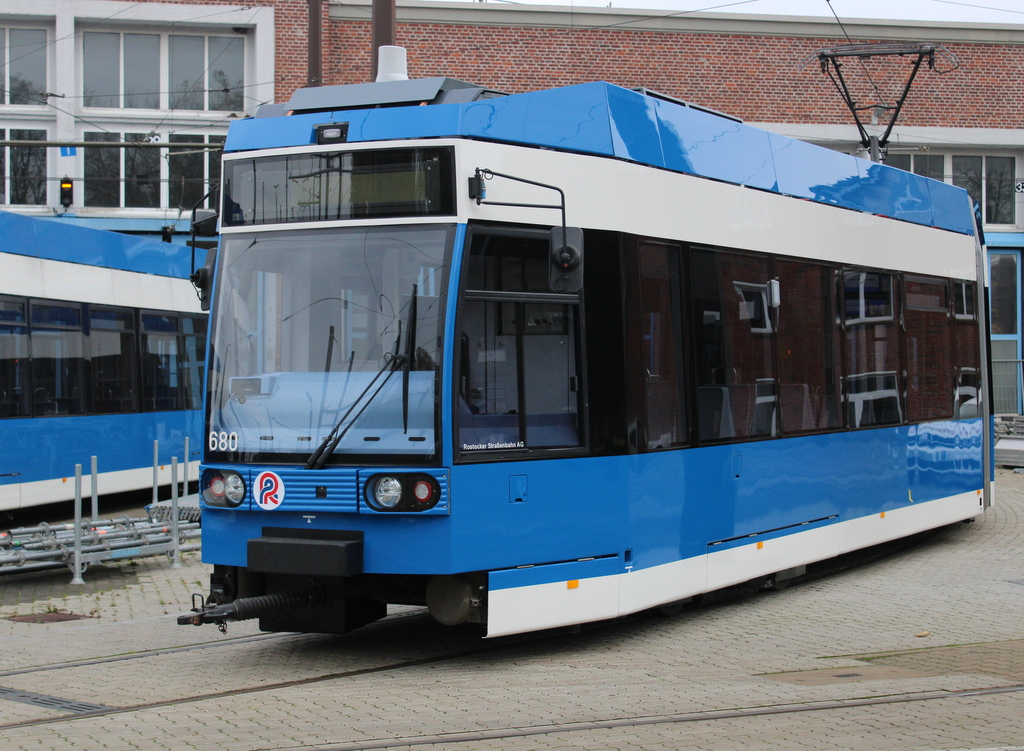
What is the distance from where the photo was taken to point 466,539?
21.5ft

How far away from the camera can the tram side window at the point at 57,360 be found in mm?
14125

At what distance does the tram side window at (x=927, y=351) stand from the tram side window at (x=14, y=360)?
9489 millimetres

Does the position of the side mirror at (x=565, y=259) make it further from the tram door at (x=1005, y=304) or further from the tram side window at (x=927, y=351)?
the tram door at (x=1005, y=304)

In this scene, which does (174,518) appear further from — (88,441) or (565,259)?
(565,259)

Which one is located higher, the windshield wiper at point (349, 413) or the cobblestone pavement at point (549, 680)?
the windshield wiper at point (349, 413)

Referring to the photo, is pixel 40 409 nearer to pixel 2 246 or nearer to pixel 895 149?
pixel 2 246

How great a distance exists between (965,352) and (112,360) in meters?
10.4

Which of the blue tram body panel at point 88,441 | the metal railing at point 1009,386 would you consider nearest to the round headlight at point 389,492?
the blue tram body panel at point 88,441

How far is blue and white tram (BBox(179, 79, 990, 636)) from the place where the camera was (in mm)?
6566

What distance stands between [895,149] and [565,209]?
80.1 feet

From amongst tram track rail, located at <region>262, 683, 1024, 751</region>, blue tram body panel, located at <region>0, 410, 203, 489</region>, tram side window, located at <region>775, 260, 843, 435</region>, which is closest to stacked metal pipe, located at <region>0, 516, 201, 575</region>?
blue tram body panel, located at <region>0, 410, 203, 489</region>

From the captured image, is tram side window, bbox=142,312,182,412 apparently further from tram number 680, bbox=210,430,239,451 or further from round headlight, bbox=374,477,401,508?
round headlight, bbox=374,477,401,508

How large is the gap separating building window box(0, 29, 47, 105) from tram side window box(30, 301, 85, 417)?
14266 millimetres

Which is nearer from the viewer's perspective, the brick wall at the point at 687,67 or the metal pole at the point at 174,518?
the metal pole at the point at 174,518
